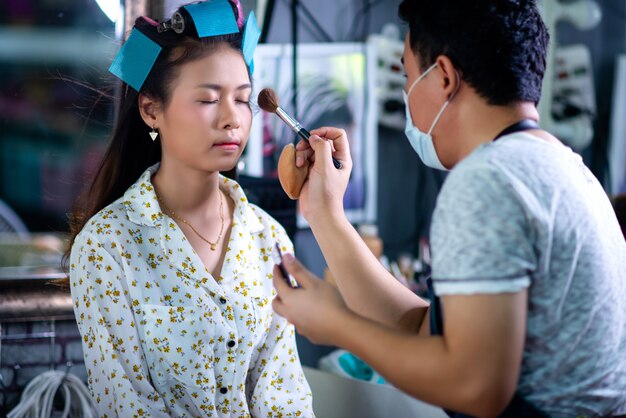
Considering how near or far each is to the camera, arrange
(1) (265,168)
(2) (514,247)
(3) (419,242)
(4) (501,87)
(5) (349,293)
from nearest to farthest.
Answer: (2) (514,247) → (4) (501,87) → (5) (349,293) → (1) (265,168) → (3) (419,242)

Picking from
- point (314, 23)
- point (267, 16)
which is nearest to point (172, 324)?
point (267, 16)

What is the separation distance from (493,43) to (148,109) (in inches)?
32.2

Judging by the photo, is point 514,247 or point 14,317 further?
point 14,317

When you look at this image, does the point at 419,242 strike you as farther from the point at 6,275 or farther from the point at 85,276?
the point at 85,276

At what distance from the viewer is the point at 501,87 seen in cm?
106

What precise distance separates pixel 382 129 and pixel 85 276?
1.97 meters

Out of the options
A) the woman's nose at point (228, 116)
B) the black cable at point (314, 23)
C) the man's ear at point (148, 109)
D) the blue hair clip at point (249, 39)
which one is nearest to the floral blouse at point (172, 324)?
the man's ear at point (148, 109)

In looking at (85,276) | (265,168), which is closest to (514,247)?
(85,276)

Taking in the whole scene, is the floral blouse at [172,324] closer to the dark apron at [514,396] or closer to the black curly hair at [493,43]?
the dark apron at [514,396]

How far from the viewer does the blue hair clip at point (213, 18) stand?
60.1 inches

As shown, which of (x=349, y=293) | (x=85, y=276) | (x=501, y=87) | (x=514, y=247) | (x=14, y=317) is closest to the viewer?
(x=514, y=247)

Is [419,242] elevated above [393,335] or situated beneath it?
situated beneath

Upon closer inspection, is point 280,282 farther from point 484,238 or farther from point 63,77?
point 63,77

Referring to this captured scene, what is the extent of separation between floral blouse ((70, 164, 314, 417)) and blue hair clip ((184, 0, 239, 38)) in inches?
13.1
